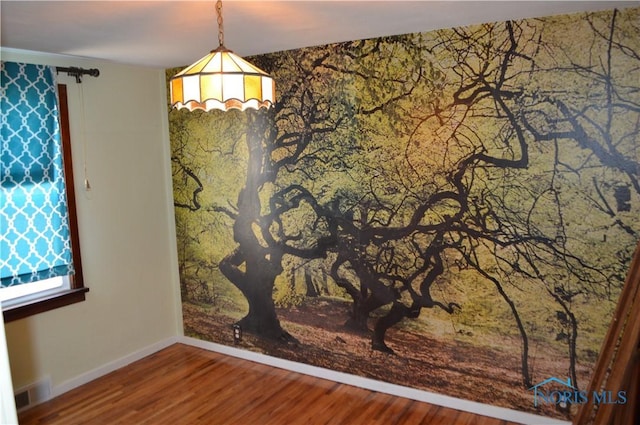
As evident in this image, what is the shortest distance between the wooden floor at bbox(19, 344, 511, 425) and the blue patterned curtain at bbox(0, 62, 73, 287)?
98 cm

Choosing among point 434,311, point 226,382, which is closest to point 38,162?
point 226,382

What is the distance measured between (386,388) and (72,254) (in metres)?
2.58

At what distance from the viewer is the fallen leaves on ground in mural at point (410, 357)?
10.3 feet

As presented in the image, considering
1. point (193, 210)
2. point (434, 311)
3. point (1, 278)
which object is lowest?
point (434, 311)

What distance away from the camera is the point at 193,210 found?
Answer: 4.36m

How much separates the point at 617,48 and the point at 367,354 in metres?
2.53

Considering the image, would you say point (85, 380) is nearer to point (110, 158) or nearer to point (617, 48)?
point (110, 158)

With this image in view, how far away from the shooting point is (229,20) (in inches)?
103

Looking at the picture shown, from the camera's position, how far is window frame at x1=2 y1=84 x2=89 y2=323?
3.51m

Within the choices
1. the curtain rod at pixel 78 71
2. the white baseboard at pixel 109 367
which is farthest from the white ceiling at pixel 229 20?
the white baseboard at pixel 109 367

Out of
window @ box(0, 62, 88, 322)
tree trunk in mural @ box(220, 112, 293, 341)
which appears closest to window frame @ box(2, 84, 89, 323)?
window @ box(0, 62, 88, 322)

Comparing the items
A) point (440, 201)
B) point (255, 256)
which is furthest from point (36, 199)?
point (440, 201)

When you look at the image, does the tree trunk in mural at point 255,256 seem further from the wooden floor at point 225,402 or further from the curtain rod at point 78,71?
the curtain rod at point 78,71
